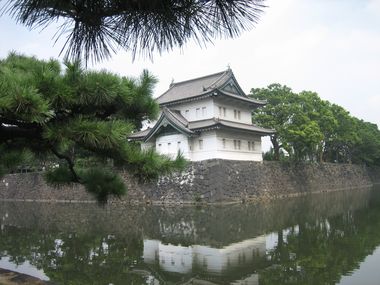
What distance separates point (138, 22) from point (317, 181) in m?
29.7

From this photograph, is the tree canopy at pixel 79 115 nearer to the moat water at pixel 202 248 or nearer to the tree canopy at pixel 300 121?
the moat water at pixel 202 248

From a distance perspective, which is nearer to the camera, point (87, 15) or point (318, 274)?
point (87, 15)

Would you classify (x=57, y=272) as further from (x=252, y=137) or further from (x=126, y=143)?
(x=252, y=137)

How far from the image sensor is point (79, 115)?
11.6 ft

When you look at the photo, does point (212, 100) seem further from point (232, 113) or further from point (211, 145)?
point (211, 145)

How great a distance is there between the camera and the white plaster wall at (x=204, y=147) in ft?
72.4

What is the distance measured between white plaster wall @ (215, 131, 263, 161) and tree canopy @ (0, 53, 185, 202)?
17772mm

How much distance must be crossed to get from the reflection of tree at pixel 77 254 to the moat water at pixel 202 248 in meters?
0.02

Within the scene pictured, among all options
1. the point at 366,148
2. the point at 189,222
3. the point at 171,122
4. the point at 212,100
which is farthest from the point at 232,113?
the point at 366,148

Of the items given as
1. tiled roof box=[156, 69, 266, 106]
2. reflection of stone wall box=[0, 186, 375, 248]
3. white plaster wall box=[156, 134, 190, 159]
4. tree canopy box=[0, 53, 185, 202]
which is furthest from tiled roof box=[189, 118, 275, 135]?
tree canopy box=[0, 53, 185, 202]

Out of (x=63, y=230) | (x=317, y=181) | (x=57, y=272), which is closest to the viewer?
(x=57, y=272)

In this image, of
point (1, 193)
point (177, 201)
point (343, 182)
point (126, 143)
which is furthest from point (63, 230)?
point (343, 182)

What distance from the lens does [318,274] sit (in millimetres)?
6965

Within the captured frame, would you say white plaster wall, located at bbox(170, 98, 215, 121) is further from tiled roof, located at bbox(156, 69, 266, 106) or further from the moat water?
the moat water
